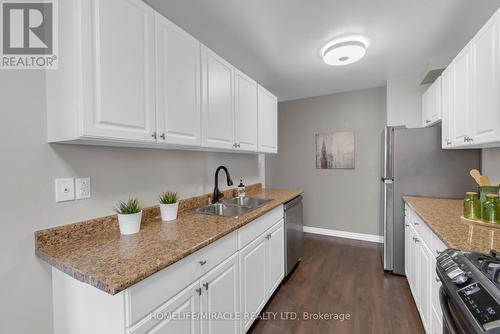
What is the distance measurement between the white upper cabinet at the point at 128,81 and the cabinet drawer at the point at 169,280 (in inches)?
26.4

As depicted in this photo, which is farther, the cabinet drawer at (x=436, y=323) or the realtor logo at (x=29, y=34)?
the cabinet drawer at (x=436, y=323)

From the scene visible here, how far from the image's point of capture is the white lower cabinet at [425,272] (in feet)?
4.30

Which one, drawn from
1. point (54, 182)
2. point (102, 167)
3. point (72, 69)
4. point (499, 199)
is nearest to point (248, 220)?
point (102, 167)

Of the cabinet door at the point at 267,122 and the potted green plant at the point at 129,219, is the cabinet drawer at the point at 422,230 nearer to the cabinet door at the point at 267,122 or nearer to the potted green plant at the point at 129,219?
the cabinet door at the point at 267,122

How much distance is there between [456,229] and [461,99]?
113 cm

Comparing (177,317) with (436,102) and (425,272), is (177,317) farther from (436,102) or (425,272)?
(436,102)

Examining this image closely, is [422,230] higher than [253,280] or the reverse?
higher

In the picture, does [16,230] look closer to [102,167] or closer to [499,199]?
[102,167]

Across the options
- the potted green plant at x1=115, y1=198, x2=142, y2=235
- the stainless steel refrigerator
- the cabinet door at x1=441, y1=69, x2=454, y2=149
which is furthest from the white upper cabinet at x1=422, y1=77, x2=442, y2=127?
the potted green plant at x1=115, y1=198, x2=142, y2=235

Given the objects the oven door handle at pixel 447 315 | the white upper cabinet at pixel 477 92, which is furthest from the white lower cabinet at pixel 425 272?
the white upper cabinet at pixel 477 92

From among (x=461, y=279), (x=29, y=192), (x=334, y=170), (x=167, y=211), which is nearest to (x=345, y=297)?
(x=461, y=279)

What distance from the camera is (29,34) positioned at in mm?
1056

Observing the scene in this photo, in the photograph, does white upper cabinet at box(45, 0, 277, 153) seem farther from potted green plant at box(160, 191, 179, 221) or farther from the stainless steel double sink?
the stainless steel double sink

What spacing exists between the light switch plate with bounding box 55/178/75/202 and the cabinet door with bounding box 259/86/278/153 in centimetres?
177
